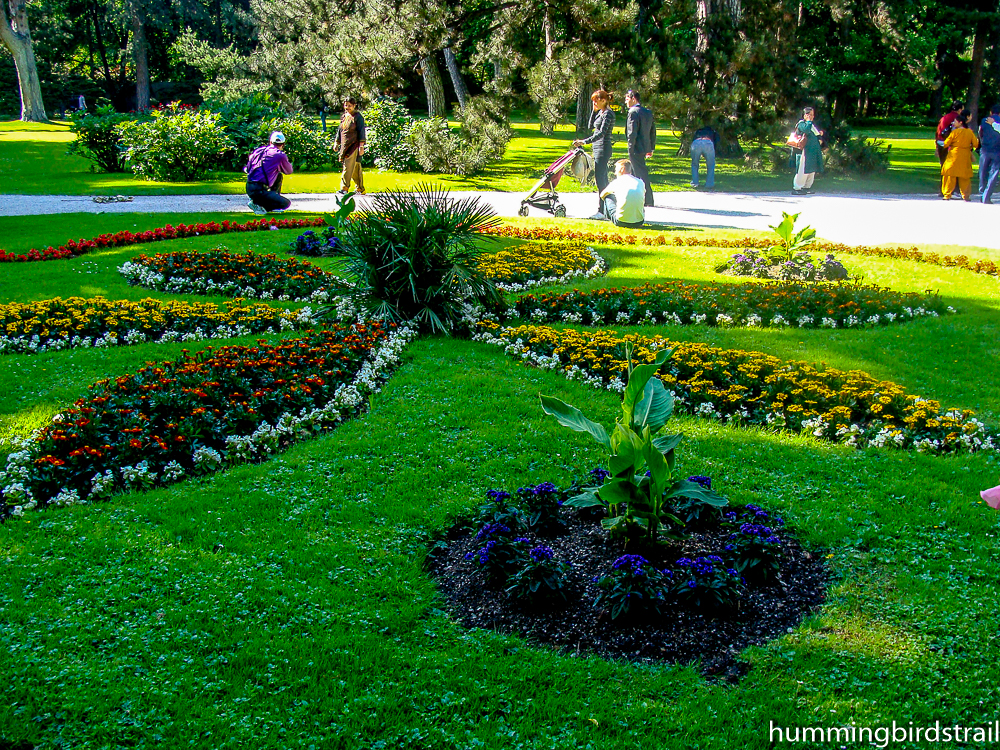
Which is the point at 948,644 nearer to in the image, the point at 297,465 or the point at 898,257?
the point at 297,465

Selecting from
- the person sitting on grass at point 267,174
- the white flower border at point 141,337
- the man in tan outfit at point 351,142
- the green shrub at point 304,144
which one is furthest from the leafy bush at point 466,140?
the white flower border at point 141,337

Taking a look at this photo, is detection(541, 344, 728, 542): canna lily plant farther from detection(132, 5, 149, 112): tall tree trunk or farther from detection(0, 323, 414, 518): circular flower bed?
detection(132, 5, 149, 112): tall tree trunk

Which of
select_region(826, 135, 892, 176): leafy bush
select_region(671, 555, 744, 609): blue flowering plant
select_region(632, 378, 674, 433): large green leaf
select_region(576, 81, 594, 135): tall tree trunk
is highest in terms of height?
select_region(576, 81, 594, 135): tall tree trunk

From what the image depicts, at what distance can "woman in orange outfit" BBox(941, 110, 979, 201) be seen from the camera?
1599cm

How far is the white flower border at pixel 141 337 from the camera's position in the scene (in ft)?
23.2

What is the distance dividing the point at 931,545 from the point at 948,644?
897 mm

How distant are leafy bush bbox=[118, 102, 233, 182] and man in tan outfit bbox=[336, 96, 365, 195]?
4278 millimetres

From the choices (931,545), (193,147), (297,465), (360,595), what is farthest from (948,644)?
(193,147)

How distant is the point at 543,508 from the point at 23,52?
128 ft

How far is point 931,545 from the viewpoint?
4090mm

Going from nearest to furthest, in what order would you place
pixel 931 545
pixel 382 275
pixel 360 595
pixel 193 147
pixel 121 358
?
pixel 360 595 → pixel 931 545 → pixel 121 358 → pixel 382 275 → pixel 193 147

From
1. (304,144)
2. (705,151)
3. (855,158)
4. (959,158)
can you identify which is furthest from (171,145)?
(959,158)

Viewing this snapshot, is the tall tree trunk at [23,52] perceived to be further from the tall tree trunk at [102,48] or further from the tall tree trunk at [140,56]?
the tall tree trunk at [102,48]

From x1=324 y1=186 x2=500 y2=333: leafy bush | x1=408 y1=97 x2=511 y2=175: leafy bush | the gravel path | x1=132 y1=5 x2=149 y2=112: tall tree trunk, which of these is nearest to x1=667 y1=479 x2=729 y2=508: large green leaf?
x1=324 y1=186 x2=500 y2=333: leafy bush
